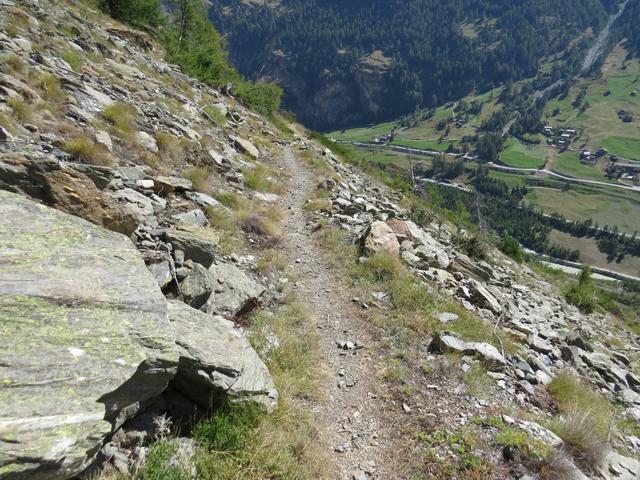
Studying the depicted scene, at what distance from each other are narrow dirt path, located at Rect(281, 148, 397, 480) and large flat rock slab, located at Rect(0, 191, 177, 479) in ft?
11.6

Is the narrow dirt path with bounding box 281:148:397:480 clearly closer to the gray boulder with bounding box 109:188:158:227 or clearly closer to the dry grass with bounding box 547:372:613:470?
the dry grass with bounding box 547:372:613:470

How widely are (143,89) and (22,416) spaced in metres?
21.0

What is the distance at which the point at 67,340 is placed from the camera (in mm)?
4152

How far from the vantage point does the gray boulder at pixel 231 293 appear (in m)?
8.37

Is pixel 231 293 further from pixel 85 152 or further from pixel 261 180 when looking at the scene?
pixel 261 180

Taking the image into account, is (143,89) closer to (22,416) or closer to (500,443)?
(22,416)

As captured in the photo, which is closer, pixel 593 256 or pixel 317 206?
pixel 317 206

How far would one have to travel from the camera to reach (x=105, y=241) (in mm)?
5863

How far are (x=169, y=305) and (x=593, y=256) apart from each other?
201683mm

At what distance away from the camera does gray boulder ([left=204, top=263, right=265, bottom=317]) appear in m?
8.37

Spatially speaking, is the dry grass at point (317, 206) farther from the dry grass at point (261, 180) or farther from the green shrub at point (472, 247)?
the green shrub at point (472, 247)

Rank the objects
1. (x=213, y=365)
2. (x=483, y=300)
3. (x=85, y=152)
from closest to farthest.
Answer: (x=213, y=365), (x=85, y=152), (x=483, y=300)

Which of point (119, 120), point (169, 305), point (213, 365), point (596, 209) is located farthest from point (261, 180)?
point (596, 209)

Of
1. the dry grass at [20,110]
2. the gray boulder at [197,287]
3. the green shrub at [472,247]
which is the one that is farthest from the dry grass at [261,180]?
the green shrub at [472,247]
